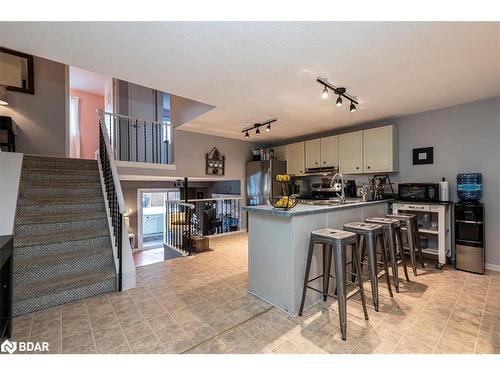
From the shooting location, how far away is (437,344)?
5.48ft

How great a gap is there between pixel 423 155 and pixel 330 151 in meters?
1.56

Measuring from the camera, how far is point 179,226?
4.54 metres

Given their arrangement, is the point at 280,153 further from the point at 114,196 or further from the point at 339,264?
the point at 339,264

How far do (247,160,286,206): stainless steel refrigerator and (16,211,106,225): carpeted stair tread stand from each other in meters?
3.40

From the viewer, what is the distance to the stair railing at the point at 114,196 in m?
2.61

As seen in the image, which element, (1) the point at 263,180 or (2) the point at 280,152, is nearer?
(1) the point at 263,180

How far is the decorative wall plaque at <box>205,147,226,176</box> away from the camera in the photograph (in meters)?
5.36

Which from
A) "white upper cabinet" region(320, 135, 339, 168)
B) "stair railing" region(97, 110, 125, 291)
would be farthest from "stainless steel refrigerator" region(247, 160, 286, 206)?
"stair railing" region(97, 110, 125, 291)

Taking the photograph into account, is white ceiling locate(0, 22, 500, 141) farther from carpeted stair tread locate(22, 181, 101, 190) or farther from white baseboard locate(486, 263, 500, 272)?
white baseboard locate(486, 263, 500, 272)

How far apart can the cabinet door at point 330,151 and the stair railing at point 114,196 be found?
3.83 metres

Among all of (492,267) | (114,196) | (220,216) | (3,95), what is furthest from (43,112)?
(492,267)

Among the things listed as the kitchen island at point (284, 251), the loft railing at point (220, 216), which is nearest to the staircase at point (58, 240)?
the kitchen island at point (284, 251)

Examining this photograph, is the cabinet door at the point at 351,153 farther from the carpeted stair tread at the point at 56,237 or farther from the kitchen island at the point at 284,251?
the carpeted stair tread at the point at 56,237
